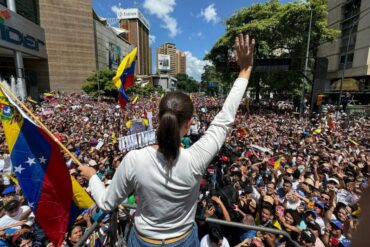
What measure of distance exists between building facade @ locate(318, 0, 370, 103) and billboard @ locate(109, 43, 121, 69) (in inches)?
2010

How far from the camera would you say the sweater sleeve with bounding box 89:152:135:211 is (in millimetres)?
1177

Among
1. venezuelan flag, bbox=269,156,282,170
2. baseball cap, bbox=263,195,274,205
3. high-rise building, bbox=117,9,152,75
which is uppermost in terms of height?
high-rise building, bbox=117,9,152,75

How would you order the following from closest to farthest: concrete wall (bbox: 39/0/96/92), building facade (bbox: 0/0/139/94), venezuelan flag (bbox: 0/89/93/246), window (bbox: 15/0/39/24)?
venezuelan flag (bbox: 0/89/93/246)
window (bbox: 15/0/39/24)
building facade (bbox: 0/0/139/94)
concrete wall (bbox: 39/0/96/92)

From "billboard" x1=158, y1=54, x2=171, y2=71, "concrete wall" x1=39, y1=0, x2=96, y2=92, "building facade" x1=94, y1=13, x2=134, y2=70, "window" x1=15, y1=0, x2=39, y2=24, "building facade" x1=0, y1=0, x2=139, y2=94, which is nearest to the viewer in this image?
"window" x1=15, y1=0, x2=39, y2=24

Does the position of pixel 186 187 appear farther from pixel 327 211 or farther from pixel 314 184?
pixel 314 184

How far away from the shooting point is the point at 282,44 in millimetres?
25125

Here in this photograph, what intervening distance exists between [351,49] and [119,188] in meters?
40.7

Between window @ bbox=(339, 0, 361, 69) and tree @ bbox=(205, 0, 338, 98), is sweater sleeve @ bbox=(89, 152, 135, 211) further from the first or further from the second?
window @ bbox=(339, 0, 361, 69)

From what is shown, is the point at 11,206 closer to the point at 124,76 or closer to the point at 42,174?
the point at 42,174

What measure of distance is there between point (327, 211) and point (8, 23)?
4159 cm

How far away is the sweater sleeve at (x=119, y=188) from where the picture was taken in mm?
1177

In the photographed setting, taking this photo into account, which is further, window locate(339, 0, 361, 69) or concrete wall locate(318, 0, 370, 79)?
window locate(339, 0, 361, 69)

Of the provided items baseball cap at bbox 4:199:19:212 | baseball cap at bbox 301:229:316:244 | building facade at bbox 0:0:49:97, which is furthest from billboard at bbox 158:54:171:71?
baseball cap at bbox 301:229:316:244

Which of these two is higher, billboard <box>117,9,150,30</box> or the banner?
billboard <box>117,9,150,30</box>
